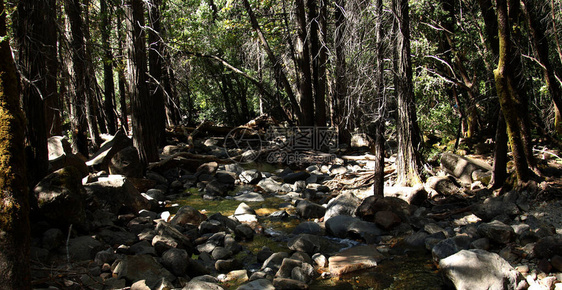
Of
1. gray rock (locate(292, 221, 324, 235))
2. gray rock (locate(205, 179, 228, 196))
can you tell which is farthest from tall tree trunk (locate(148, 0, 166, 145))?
gray rock (locate(292, 221, 324, 235))

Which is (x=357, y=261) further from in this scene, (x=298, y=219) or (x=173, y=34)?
(x=173, y=34)

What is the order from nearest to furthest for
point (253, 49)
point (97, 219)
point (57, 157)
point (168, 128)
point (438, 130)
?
1. point (97, 219)
2. point (57, 157)
3. point (438, 130)
4. point (253, 49)
5. point (168, 128)

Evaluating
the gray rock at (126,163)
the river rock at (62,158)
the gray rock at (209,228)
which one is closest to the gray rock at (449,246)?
the gray rock at (209,228)

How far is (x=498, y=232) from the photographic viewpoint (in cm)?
535

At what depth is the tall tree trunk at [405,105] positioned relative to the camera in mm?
6973

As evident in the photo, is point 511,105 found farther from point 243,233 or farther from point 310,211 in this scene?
point 243,233

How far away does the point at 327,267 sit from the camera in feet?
17.3

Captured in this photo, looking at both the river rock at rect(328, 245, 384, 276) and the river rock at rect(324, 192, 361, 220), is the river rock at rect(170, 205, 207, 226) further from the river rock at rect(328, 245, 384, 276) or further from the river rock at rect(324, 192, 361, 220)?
the river rock at rect(328, 245, 384, 276)

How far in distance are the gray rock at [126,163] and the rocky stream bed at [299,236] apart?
0.10ft

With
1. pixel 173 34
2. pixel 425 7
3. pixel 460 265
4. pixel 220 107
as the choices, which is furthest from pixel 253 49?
pixel 460 265

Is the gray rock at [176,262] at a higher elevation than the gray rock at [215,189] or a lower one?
lower

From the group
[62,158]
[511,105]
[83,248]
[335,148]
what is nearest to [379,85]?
[511,105]

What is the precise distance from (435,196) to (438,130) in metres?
4.39

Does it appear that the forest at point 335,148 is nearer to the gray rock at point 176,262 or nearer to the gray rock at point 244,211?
the gray rock at point 176,262
